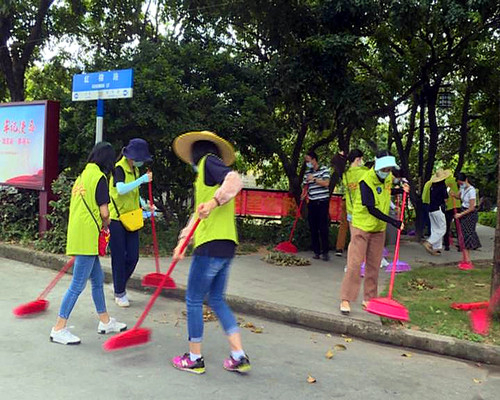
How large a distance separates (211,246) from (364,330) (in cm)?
205

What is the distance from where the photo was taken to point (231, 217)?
3.81 m

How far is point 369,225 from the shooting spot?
5305 mm

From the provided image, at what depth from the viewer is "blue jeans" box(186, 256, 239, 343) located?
3.73 m

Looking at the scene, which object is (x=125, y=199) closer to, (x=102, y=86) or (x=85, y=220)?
(x=85, y=220)

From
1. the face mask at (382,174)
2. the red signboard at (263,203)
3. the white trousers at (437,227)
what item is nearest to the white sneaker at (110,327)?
the face mask at (382,174)

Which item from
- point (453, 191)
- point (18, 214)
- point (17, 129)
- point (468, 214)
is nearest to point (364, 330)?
point (468, 214)

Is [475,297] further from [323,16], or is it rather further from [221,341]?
[323,16]

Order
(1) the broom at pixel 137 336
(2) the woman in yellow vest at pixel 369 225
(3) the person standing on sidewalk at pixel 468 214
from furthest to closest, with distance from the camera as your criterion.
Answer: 1. (3) the person standing on sidewalk at pixel 468 214
2. (2) the woman in yellow vest at pixel 369 225
3. (1) the broom at pixel 137 336

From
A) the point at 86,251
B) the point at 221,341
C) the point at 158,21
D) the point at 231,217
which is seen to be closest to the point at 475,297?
the point at 221,341

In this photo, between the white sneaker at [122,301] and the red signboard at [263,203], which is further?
the red signboard at [263,203]

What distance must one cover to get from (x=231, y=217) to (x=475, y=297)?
3825mm

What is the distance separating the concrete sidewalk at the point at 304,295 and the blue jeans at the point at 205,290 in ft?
5.44

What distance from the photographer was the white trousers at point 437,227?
9.27 meters

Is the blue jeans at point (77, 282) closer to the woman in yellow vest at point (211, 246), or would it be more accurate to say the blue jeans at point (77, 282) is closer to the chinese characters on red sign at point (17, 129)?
the woman in yellow vest at point (211, 246)
